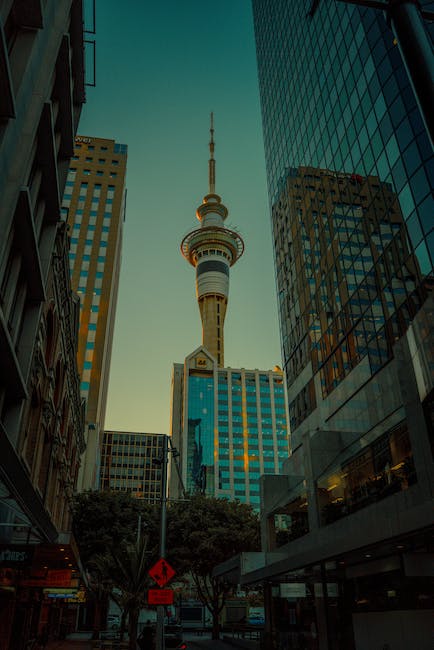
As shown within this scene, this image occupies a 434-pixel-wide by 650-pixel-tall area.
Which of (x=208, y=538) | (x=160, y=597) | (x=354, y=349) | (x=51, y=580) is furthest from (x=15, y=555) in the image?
(x=208, y=538)

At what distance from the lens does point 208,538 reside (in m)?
44.0

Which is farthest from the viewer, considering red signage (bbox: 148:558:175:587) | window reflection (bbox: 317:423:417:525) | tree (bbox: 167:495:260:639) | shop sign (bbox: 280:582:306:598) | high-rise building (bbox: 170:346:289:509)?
high-rise building (bbox: 170:346:289:509)

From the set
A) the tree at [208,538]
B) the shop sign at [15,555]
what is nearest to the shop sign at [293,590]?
the tree at [208,538]

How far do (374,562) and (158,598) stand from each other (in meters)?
8.52

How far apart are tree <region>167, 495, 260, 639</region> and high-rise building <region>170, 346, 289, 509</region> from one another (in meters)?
103

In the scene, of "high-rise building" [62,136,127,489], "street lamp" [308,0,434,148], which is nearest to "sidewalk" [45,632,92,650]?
"street lamp" [308,0,434,148]

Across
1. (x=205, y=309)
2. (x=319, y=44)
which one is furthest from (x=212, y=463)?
(x=319, y=44)

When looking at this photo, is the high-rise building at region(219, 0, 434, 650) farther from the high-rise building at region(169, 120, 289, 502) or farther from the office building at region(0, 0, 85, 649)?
the high-rise building at region(169, 120, 289, 502)

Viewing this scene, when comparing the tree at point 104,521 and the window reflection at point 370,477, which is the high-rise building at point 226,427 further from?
the window reflection at point 370,477

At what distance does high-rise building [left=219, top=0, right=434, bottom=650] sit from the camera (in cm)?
1955

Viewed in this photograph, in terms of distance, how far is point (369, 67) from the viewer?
3045cm

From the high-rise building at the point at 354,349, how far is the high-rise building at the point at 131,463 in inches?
4306

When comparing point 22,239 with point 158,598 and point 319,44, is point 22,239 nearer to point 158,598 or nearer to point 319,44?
point 158,598

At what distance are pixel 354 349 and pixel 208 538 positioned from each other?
22895 mm
